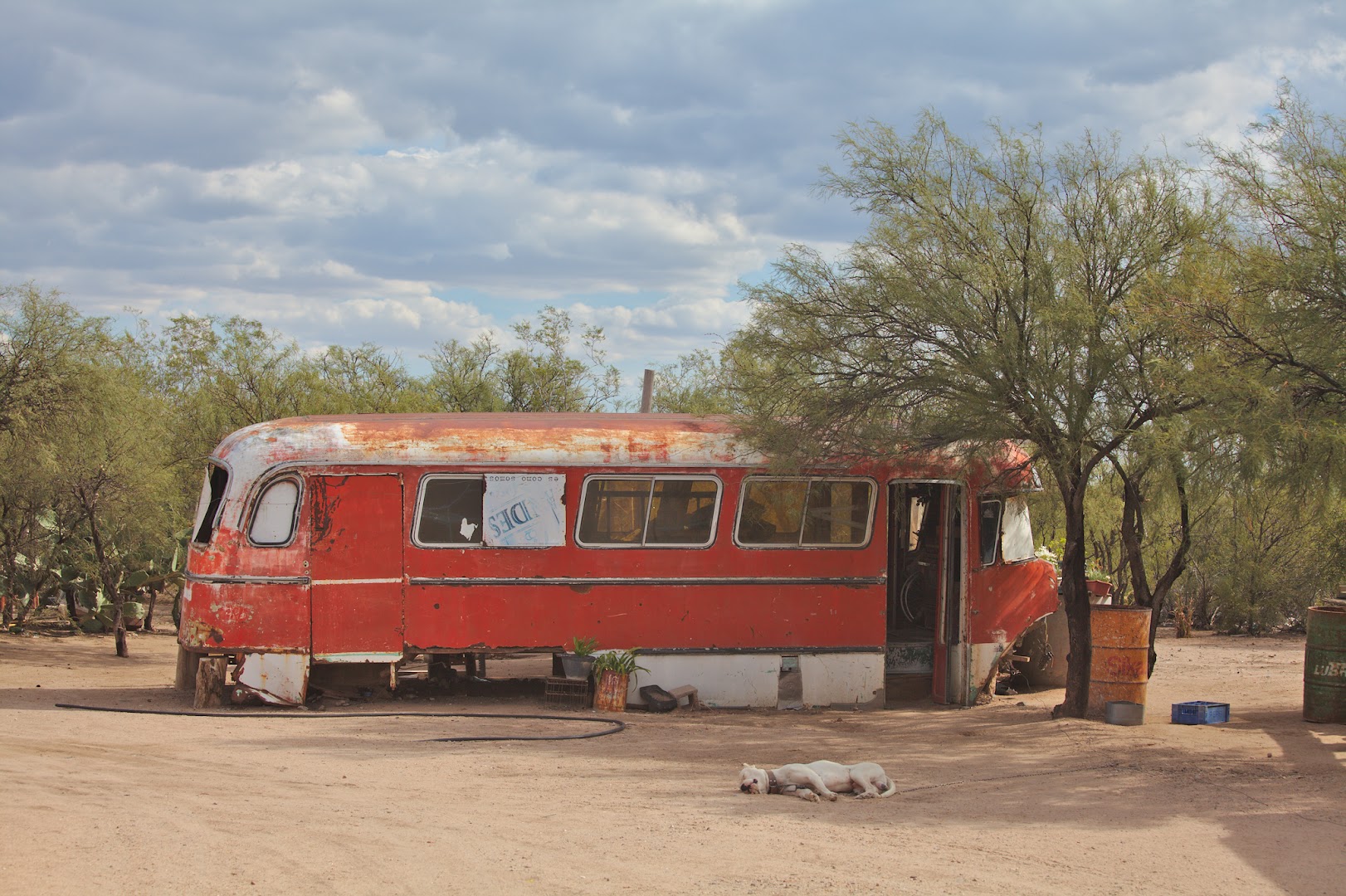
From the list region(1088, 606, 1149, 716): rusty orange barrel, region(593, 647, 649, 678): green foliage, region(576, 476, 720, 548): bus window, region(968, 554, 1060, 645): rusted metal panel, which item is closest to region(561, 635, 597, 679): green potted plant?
region(593, 647, 649, 678): green foliage

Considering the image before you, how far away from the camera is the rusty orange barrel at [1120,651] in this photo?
10.8 meters

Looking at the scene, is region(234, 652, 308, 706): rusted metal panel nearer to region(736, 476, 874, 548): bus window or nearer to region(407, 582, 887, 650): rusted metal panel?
region(407, 582, 887, 650): rusted metal panel

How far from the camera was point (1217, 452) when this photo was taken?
8938 millimetres

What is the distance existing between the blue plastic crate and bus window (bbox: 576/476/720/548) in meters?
4.51

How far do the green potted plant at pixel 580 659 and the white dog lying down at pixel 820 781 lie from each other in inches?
140

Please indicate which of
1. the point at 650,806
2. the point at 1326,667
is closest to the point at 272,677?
the point at 650,806

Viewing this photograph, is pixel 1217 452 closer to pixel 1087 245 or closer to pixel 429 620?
pixel 1087 245

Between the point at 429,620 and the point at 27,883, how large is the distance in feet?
19.5

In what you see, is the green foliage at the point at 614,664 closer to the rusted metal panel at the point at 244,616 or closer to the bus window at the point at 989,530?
the rusted metal panel at the point at 244,616

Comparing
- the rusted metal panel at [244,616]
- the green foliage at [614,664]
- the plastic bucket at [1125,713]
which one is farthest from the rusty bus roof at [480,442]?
the plastic bucket at [1125,713]

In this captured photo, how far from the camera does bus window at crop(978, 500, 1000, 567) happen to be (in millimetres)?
12031

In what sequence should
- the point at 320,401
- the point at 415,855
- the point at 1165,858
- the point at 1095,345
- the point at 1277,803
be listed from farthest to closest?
the point at 320,401 < the point at 1095,345 < the point at 1277,803 < the point at 1165,858 < the point at 415,855

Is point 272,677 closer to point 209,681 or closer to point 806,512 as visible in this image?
point 209,681

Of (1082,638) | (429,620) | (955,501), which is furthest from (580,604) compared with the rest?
(1082,638)
